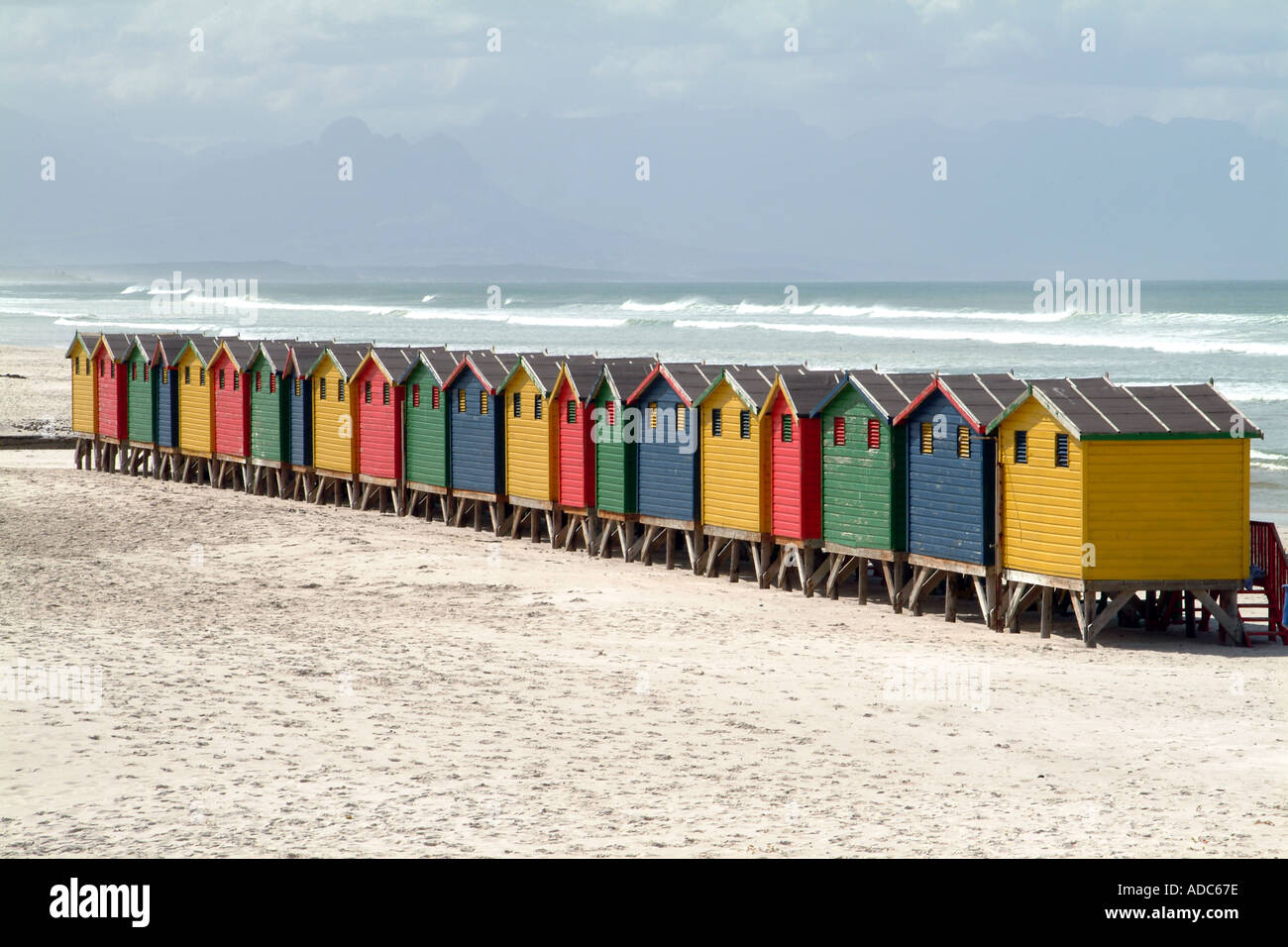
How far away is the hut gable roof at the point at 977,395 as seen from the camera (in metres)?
22.1

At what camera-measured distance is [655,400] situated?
2775 cm

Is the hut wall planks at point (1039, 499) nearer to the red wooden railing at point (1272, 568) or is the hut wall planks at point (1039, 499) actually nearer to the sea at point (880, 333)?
the red wooden railing at point (1272, 568)

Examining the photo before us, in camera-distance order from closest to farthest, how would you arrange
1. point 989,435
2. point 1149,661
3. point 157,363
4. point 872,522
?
point 1149,661, point 989,435, point 872,522, point 157,363

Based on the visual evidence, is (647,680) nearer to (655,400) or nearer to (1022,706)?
(1022,706)

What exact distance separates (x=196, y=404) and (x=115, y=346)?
12.9ft

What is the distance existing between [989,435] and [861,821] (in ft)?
32.4

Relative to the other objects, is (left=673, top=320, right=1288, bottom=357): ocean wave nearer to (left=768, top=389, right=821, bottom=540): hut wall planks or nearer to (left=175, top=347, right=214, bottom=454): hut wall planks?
(left=175, top=347, right=214, bottom=454): hut wall planks

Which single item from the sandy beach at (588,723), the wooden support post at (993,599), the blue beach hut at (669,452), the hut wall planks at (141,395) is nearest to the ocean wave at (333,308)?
the hut wall planks at (141,395)

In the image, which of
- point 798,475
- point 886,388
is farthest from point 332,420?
point 886,388

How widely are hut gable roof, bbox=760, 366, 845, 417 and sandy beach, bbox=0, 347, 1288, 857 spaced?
2.78 metres

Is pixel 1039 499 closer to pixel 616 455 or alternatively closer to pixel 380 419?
pixel 616 455

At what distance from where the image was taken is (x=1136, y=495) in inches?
808

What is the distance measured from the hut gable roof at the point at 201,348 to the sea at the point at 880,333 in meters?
17.7

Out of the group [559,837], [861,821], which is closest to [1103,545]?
[861,821]
